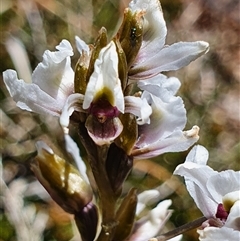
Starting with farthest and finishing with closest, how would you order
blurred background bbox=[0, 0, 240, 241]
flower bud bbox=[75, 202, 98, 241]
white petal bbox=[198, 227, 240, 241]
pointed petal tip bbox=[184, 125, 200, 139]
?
1. blurred background bbox=[0, 0, 240, 241]
2. flower bud bbox=[75, 202, 98, 241]
3. pointed petal tip bbox=[184, 125, 200, 139]
4. white petal bbox=[198, 227, 240, 241]

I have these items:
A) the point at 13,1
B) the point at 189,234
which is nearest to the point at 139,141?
A: the point at 189,234

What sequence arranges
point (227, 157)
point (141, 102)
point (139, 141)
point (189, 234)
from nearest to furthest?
point (141, 102) < point (139, 141) < point (189, 234) < point (227, 157)

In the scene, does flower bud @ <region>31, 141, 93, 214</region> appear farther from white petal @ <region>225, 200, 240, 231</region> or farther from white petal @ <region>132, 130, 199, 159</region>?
white petal @ <region>225, 200, 240, 231</region>

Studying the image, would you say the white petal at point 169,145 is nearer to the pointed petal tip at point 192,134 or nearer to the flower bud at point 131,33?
the pointed petal tip at point 192,134

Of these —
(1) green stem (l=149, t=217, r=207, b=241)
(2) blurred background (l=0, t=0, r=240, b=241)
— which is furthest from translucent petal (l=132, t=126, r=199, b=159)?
(2) blurred background (l=0, t=0, r=240, b=241)

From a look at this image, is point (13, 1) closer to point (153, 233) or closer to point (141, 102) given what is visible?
point (153, 233)
